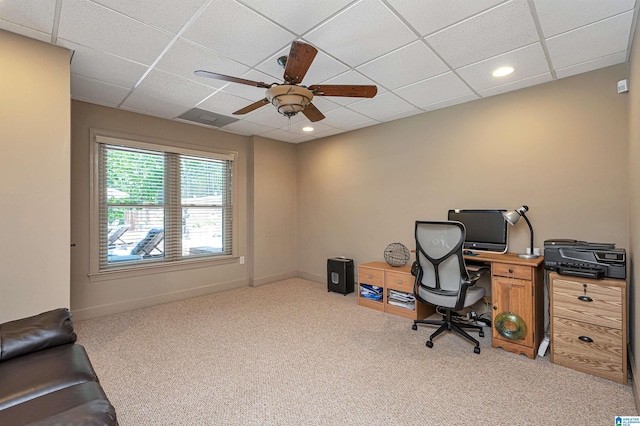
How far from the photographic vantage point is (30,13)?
208 cm

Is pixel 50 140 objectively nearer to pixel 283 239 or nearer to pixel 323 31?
pixel 323 31

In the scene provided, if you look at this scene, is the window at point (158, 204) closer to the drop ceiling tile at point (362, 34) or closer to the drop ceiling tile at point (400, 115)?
the drop ceiling tile at point (400, 115)

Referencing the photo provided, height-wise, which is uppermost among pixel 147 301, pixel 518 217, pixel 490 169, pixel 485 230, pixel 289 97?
pixel 289 97

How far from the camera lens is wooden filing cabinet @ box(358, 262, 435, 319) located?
370 cm

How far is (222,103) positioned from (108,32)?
1479 mm

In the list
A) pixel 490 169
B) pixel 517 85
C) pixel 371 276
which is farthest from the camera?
pixel 371 276

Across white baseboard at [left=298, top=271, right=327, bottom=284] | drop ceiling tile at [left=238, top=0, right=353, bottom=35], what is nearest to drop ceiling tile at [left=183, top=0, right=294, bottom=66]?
drop ceiling tile at [left=238, top=0, right=353, bottom=35]

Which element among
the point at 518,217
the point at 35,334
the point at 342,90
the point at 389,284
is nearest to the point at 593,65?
the point at 518,217

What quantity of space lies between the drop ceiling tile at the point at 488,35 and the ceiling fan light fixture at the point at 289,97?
108 centimetres

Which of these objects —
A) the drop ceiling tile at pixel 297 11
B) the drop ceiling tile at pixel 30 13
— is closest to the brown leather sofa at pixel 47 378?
the drop ceiling tile at pixel 30 13

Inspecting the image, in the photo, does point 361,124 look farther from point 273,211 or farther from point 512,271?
point 512,271

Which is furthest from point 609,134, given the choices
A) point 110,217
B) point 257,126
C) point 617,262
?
point 110,217

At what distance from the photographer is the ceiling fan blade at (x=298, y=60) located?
1.93 meters

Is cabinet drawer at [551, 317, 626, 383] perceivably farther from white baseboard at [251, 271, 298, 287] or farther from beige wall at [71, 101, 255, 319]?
beige wall at [71, 101, 255, 319]
